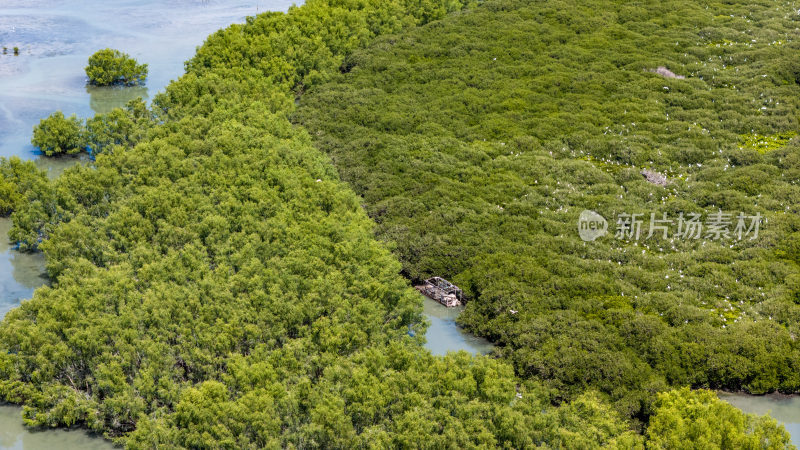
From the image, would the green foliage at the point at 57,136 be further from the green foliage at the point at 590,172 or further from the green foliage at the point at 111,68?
the green foliage at the point at 590,172

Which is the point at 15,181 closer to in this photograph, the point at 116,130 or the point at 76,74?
the point at 116,130

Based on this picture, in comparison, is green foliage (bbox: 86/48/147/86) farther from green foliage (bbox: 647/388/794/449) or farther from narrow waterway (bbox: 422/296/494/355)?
green foliage (bbox: 647/388/794/449)

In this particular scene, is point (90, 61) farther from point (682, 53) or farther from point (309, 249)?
point (682, 53)

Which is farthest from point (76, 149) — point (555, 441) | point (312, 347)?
point (555, 441)

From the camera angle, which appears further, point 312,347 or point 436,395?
point 312,347

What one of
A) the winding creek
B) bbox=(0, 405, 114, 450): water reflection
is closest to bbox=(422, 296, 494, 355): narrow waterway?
the winding creek
